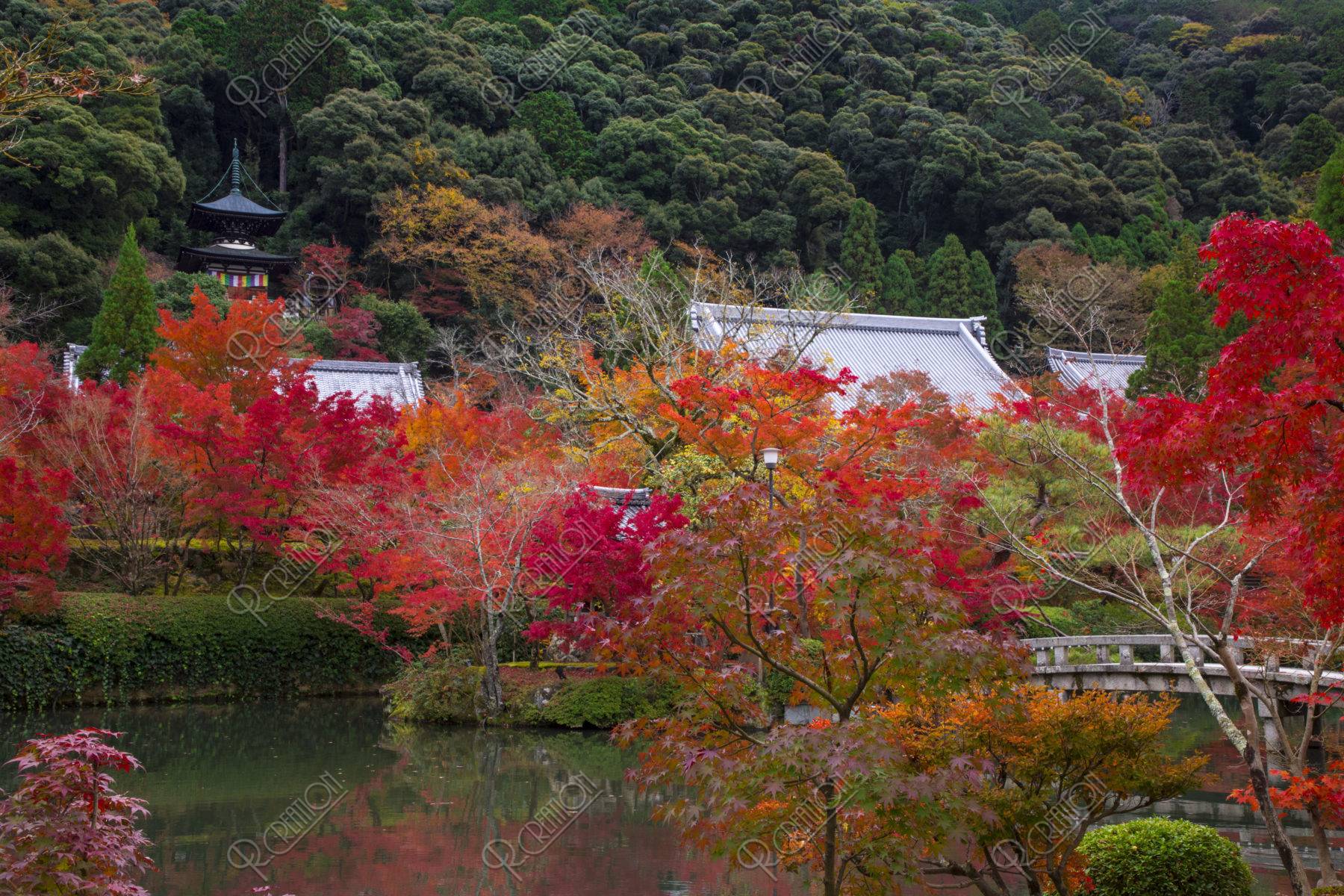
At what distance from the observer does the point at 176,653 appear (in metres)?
16.2

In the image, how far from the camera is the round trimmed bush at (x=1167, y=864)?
671cm

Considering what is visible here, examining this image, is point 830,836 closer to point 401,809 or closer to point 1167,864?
point 1167,864

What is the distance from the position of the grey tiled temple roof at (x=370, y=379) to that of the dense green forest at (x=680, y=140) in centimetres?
160

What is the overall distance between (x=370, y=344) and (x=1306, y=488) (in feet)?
82.8

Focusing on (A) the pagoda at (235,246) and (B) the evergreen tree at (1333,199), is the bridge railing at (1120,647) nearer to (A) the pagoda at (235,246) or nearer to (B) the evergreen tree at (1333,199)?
(B) the evergreen tree at (1333,199)

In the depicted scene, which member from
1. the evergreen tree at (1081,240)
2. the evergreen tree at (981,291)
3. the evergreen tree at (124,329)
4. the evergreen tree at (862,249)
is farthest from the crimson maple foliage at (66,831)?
the evergreen tree at (1081,240)

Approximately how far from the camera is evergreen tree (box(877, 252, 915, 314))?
3164 centimetres

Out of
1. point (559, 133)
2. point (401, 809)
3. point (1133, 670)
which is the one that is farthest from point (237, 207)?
point (1133, 670)

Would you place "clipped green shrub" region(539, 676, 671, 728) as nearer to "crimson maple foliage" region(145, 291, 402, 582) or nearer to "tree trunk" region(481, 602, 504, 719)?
"tree trunk" region(481, 602, 504, 719)

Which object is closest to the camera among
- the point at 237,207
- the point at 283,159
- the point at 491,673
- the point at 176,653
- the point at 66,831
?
the point at 66,831

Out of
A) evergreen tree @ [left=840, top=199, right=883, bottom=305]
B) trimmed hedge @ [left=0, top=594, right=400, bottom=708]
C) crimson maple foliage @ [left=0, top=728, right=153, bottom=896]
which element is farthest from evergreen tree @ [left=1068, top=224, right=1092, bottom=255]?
crimson maple foliage @ [left=0, top=728, right=153, bottom=896]

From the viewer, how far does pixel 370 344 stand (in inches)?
1104

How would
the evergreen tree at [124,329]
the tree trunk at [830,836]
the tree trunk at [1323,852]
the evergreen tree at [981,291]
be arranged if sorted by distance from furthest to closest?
the evergreen tree at [981,291], the evergreen tree at [124,329], the tree trunk at [1323,852], the tree trunk at [830,836]

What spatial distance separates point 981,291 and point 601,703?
68.4 feet
